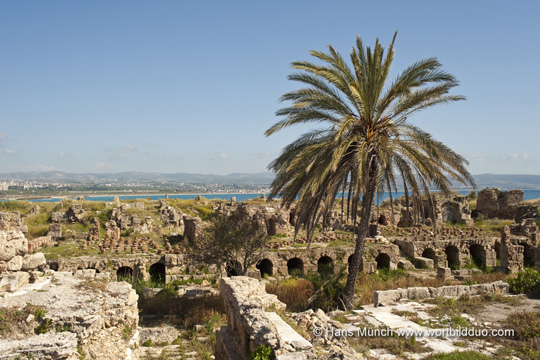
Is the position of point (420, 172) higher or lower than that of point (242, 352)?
higher

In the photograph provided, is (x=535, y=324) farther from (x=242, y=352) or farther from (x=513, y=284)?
(x=242, y=352)

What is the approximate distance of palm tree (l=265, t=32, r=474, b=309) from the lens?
35.1ft

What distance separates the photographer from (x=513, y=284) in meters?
11.8

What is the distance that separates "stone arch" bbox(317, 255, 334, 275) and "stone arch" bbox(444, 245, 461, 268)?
7873 mm

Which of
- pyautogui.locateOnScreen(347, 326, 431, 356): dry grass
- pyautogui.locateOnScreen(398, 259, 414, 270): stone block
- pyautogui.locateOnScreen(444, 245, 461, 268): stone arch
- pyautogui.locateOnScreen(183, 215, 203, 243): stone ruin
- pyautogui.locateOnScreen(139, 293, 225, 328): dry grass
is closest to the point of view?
pyautogui.locateOnScreen(347, 326, 431, 356): dry grass

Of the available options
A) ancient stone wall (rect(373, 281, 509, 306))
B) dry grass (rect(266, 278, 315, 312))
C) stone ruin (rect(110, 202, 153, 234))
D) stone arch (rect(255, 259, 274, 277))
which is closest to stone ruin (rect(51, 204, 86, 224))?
stone ruin (rect(110, 202, 153, 234))

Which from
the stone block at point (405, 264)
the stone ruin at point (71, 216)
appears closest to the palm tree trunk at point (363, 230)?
the stone block at point (405, 264)

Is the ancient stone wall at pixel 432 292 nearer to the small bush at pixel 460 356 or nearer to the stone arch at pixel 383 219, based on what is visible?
the small bush at pixel 460 356

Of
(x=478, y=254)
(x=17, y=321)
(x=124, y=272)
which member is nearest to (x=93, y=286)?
(x=17, y=321)

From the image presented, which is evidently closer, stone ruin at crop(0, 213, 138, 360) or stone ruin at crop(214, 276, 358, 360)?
stone ruin at crop(214, 276, 358, 360)

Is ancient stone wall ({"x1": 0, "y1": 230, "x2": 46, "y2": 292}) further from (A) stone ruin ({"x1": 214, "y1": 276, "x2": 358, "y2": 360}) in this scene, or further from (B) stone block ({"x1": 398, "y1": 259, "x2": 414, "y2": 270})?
(B) stone block ({"x1": 398, "y1": 259, "x2": 414, "y2": 270})

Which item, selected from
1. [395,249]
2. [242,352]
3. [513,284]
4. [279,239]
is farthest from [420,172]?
[279,239]

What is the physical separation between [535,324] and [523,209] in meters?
25.5

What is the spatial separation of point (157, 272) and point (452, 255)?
60.1 feet
